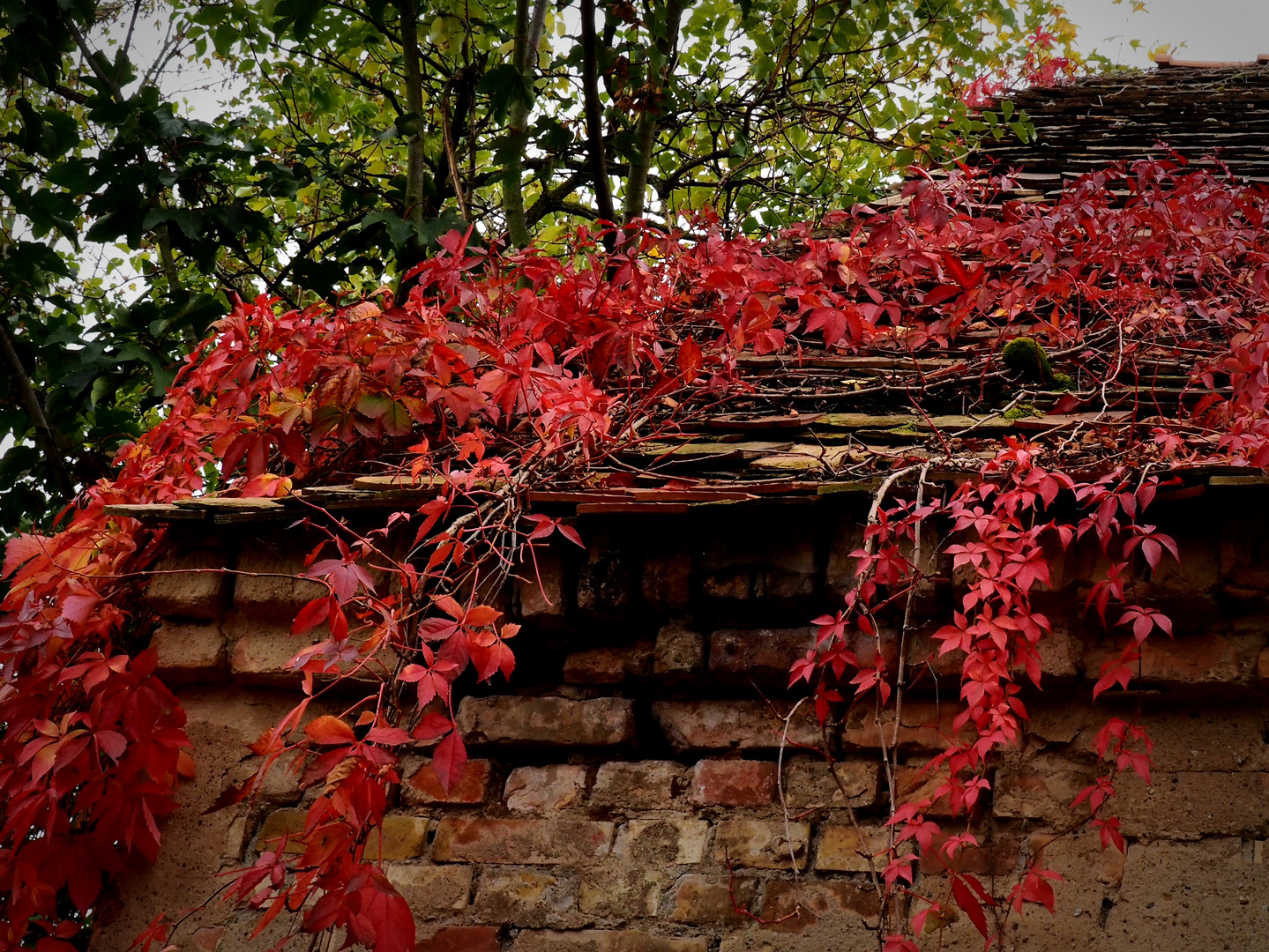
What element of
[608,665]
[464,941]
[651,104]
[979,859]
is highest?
[651,104]

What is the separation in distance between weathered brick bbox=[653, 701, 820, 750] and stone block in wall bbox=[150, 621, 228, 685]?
108 centimetres

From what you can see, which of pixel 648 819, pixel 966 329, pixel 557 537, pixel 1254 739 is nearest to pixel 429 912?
pixel 648 819

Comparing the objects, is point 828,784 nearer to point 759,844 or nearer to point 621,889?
point 759,844

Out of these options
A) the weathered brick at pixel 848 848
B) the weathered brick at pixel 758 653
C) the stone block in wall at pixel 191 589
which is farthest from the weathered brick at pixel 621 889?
the stone block in wall at pixel 191 589

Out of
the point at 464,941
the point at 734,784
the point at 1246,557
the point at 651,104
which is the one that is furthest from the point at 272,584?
the point at 651,104

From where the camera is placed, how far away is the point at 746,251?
3061 mm

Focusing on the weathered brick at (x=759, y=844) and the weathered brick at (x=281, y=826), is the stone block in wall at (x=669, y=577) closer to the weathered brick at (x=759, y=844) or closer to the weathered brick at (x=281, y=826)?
the weathered brick at (x=759, y=844)

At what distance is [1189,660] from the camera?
206 centimetres

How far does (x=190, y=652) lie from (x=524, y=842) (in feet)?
3.10

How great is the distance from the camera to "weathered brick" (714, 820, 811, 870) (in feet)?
6.90

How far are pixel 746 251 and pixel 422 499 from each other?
141 cm

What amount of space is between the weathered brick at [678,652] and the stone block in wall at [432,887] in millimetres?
615

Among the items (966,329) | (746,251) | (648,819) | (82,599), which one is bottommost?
(648,819)

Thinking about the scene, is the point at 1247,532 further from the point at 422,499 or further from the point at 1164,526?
the point at 422,499
